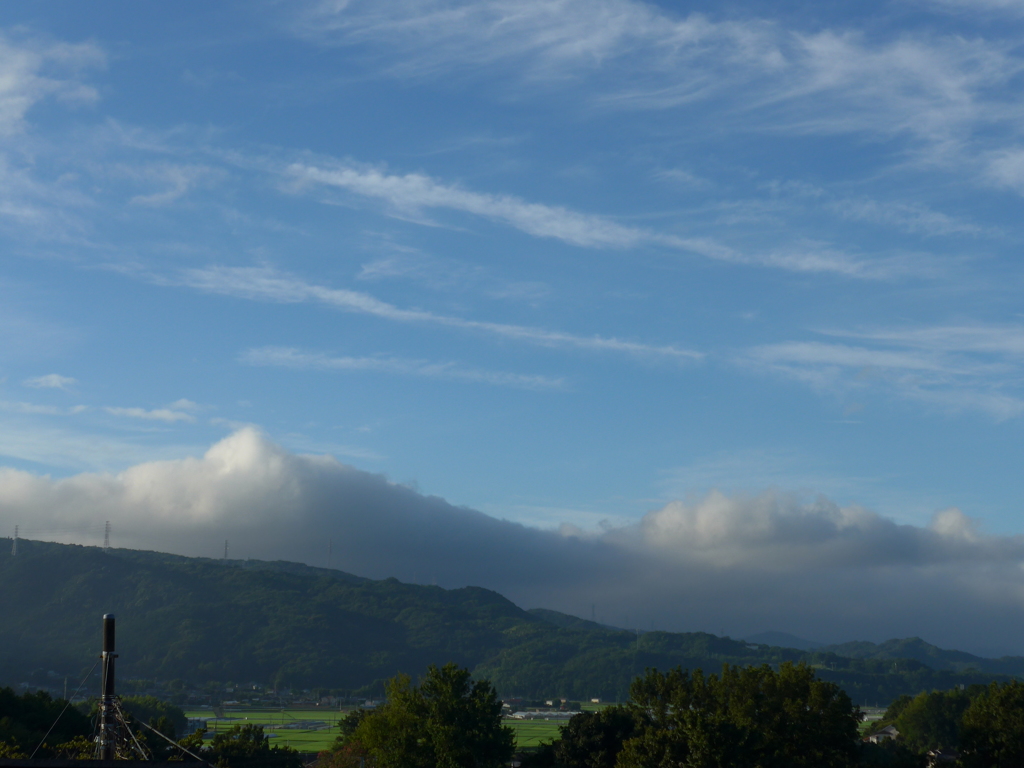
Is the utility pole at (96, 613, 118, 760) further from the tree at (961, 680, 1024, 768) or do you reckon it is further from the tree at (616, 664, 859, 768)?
the tree at (961, 680, 1024, 768)

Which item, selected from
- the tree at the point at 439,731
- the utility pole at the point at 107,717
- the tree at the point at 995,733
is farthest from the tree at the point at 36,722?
the tree at the point at 995,733

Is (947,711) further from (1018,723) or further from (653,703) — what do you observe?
(653,703)

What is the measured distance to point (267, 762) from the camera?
4220 inches

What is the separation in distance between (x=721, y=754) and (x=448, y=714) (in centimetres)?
2500

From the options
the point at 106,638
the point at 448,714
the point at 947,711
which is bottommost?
the point at 947,711

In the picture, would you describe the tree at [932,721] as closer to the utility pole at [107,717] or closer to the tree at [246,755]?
the tree at [246,755]

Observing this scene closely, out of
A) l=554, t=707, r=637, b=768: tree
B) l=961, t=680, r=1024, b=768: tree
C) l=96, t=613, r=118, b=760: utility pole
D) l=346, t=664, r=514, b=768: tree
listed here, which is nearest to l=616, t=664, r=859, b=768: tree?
l=554, t=707, r=637, b=768: tree

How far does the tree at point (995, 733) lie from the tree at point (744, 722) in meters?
14.8

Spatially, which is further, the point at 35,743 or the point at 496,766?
the point at 35,743

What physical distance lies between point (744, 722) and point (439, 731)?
83.2ft

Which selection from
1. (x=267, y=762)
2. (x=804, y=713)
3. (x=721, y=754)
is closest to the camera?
(x=721, y=754)

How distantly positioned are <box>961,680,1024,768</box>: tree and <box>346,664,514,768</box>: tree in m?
43.5

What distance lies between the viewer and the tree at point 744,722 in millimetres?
71562

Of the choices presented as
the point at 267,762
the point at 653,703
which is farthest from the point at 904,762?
the point at 267,762
